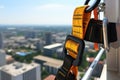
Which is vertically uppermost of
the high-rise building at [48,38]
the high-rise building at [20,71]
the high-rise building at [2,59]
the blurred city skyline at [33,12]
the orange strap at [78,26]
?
the blurred city skyline at [33,12]

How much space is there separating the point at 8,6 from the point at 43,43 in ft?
1.65

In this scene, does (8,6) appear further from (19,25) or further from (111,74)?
(111,74)

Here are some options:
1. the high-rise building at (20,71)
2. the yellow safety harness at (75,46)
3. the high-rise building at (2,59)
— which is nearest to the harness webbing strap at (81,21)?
the yellow safety harness at (75,46)

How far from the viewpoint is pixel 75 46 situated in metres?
0.47

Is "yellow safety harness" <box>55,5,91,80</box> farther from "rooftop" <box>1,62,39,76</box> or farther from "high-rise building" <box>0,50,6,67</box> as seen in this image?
"high-rise building" <box>0,50,6,67</box>

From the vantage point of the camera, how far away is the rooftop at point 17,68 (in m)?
0.91

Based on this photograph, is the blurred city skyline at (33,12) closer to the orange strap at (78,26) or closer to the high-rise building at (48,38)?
the high-rise building at (48,38)

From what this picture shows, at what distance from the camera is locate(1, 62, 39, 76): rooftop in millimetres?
906

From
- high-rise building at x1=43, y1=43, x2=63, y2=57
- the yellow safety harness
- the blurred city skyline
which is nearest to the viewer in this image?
the yellow safety harness

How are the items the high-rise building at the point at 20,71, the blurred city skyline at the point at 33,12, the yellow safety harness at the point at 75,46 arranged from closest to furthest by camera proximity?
the yellow safety harness at the point at 75,46 < the high-rise building at the point at 20,71 < the blurred city skyline at the point at 33,12

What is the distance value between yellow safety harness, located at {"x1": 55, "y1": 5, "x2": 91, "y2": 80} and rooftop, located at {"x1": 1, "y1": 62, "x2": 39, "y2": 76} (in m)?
0.43

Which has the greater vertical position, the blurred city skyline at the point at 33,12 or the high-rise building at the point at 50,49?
the blurred city skyline at the point at 33,12

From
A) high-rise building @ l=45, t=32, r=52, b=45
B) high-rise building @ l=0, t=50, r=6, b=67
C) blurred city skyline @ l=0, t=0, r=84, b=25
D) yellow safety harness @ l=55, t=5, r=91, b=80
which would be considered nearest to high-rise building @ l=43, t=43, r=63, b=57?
high-rise building @ l=45, t=32, r=52, b=45

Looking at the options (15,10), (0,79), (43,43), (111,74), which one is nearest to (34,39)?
(43,43)
